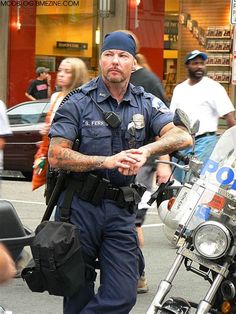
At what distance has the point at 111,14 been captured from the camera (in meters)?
22.0

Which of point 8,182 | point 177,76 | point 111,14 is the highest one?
point 111,14

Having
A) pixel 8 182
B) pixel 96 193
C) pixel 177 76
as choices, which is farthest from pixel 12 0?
pixel 96 193

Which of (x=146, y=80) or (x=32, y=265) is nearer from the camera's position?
(x=32, y=265)

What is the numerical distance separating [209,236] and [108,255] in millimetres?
828

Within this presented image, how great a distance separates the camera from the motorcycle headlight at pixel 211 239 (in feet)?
13.4

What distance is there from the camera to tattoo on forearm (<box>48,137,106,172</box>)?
4664 millimetres

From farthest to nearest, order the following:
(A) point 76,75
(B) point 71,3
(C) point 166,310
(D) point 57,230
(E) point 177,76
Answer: (B) point 71,3, (E) point 177,76, (A) point 76,75, (D) point 57,230, (C) point 166,310

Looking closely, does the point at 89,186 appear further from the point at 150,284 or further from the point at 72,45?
the point at 72,45

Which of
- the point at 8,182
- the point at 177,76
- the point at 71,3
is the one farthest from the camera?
the point at 71,3

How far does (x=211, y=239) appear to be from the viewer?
13.6ft

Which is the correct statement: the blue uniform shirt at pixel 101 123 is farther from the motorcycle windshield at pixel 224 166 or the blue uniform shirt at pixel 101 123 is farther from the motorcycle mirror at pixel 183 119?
the motorcycle windshield at pixel 224 166

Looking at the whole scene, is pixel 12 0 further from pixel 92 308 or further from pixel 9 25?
pixel 92 308

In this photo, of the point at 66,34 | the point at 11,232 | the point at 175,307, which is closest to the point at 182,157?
the point at 175,307

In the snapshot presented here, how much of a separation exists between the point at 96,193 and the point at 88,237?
0.79 feet
